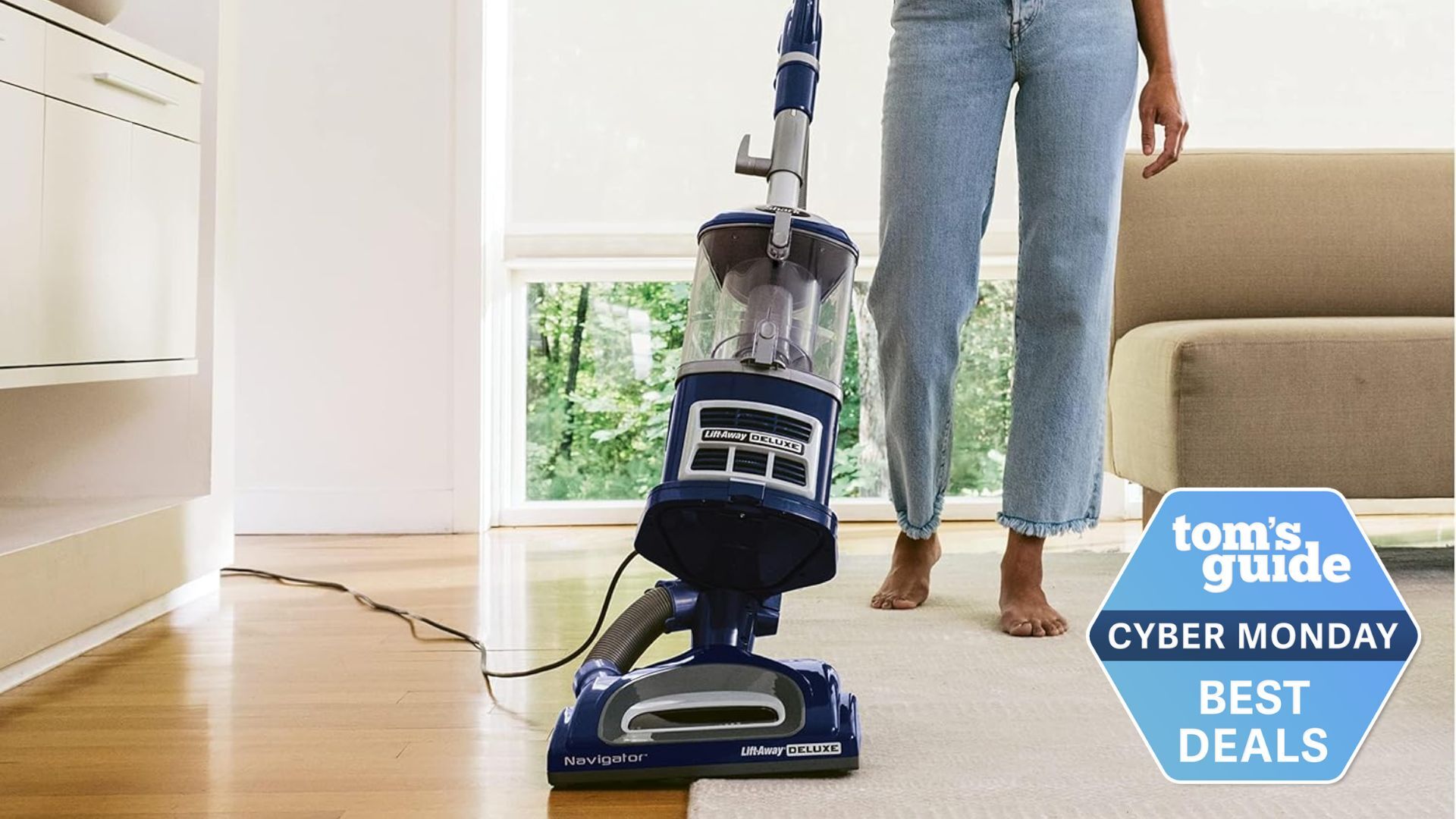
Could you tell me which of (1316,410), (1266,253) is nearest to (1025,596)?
(1316,410)

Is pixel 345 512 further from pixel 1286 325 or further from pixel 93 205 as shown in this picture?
pixel 1286 325

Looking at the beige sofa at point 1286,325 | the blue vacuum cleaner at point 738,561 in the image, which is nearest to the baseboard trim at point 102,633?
the blue vacuum cleaner at point 738,561

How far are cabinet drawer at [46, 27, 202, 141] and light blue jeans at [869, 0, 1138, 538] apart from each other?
1.04 meters

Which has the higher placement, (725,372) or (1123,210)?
(1123,210)

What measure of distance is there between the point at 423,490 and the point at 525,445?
31 centimetres

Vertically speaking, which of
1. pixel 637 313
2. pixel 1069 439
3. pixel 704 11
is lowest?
pixel 1069 439

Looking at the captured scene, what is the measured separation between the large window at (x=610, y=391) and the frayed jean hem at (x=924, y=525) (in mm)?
1226

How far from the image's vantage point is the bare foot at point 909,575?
1864 mm

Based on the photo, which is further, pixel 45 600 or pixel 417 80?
pixel 417 80

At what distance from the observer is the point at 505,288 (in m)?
3.03

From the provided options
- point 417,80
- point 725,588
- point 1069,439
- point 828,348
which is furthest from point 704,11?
point 725,588

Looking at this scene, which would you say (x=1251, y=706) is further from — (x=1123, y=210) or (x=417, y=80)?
(x=417, y=80)

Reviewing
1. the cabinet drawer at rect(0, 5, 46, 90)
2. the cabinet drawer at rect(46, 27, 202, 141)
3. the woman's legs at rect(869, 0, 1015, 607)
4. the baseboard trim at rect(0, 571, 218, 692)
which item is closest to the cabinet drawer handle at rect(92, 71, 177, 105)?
the cabinet drawer at rect(46, 27, 202, 141)

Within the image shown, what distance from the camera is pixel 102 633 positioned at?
1731mm
